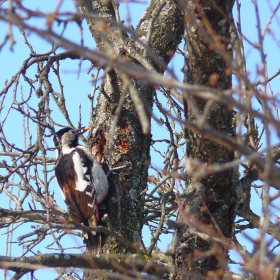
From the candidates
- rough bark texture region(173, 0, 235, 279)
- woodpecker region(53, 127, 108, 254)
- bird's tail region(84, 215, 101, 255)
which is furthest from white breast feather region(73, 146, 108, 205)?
rough bark texture region(173, 0, 235, 279)

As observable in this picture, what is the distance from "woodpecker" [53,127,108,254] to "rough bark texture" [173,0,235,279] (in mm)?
1427

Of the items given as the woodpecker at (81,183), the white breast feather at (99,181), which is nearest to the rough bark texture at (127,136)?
the white breast feather at (99,181)

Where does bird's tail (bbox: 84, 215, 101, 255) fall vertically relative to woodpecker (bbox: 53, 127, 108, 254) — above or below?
below

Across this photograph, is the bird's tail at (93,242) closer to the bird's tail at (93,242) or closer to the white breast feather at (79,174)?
the bird's tail at (93,242)

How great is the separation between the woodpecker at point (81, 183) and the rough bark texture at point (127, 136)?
234 mm

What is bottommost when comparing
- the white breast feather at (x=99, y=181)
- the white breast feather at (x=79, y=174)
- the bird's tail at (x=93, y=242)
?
the bird's tail at (x=93, y=242)

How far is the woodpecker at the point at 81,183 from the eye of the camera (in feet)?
16.5

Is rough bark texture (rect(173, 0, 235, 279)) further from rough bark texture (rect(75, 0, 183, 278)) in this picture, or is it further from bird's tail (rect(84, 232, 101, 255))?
bird's tail (rect(84, 232, 101, 255))

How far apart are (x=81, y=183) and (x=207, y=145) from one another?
2.42 meters

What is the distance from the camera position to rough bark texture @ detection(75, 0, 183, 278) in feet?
14.3

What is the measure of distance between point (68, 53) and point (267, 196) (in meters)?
3.23

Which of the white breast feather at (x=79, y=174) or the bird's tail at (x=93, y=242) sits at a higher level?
the white breast feather at (x=79, y=174)

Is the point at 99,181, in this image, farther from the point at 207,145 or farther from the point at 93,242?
the point at 207,145

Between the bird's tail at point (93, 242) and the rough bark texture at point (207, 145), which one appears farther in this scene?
the bird's tail at point (93, 242)
